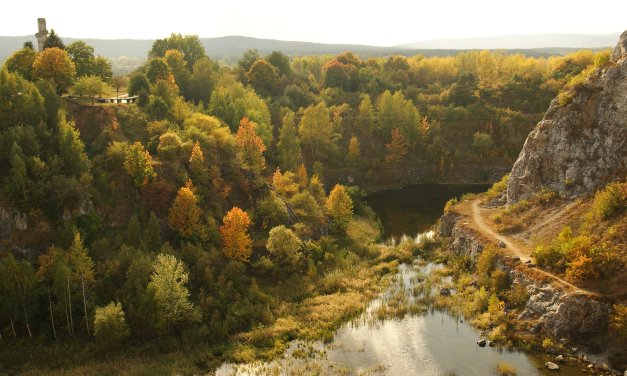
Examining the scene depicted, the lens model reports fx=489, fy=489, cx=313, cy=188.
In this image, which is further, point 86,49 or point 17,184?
point 86,49

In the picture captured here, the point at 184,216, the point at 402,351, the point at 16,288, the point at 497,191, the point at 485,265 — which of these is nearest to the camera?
the point at 16,288

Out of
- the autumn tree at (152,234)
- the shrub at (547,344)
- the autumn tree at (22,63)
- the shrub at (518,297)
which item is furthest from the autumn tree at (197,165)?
the shrub at (547,344)

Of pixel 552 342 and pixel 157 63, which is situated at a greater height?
pixel 157 63

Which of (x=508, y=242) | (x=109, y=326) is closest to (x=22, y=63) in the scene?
(x=109, y=326)

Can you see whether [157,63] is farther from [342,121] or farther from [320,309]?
[320,309]

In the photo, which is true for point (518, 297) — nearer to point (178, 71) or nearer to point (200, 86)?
point (200, 86)

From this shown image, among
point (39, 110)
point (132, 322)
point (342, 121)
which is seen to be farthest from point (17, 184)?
point (342, 121)

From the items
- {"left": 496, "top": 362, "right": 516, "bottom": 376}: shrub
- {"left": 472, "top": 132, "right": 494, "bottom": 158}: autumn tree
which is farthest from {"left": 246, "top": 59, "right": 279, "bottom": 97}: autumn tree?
{"left": 496, "top": 362, "right": 516, "bottom": 376}: shrub
